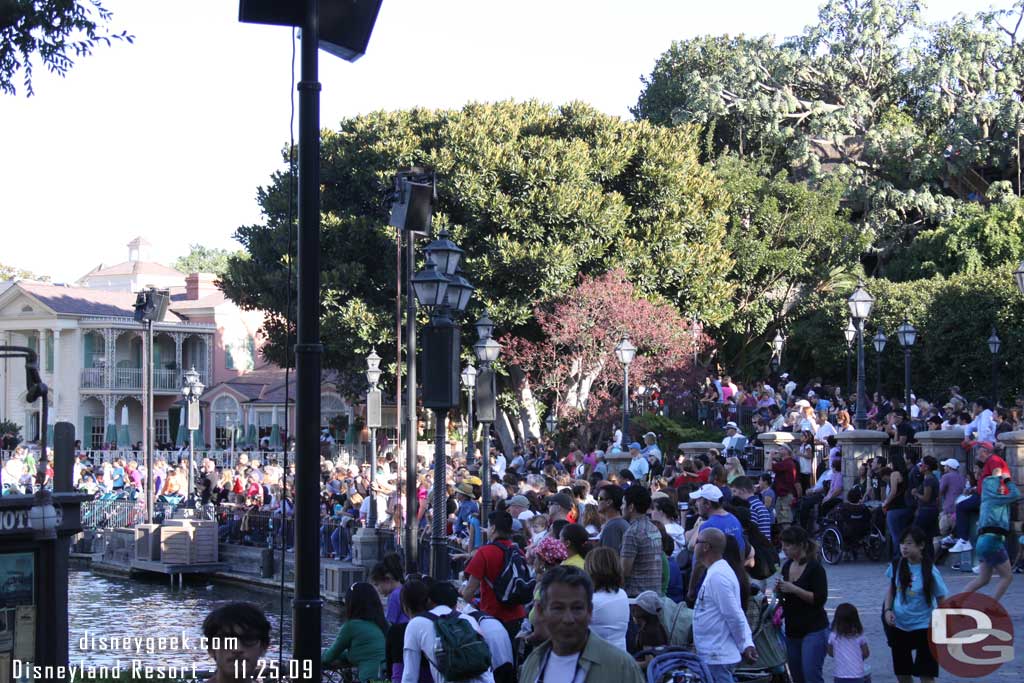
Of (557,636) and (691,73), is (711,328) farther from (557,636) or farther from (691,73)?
(557,636)

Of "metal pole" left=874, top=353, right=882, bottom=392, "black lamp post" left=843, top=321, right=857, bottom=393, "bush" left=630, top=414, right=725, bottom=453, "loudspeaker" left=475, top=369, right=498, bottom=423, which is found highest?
"black lamp post" left=843, top=321, right=857, bottom=393

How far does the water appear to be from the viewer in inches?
760

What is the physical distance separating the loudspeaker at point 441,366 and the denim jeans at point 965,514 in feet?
29.2

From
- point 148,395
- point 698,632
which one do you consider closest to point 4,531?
point 698,632

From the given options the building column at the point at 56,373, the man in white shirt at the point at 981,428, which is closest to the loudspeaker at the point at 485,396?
the man in white shirt at the point at 981,428

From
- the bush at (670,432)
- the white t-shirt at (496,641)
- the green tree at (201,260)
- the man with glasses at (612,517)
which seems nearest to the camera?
the white t-shirt at (496,641)

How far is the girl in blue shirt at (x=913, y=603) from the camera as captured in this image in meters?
8.79

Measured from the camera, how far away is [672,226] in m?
39.4

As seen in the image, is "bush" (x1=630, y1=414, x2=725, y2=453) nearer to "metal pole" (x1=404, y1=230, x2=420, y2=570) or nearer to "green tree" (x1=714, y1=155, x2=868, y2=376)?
"green tree" (x1=714, y1=155, x2=868, y2=376)

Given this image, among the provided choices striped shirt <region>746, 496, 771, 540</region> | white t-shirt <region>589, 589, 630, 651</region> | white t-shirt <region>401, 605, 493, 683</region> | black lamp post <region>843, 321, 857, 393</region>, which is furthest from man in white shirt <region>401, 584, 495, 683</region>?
black lamp post <region>843, 321, 857, 393</region>

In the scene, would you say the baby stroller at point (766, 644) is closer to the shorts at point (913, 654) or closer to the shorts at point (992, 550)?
the shorts at point (913, 654)

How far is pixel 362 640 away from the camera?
9.12 m

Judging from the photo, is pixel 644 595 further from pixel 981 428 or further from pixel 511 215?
pixel 511 215

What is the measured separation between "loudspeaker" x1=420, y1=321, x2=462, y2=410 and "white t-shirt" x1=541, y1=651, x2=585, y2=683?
5.98 meters
